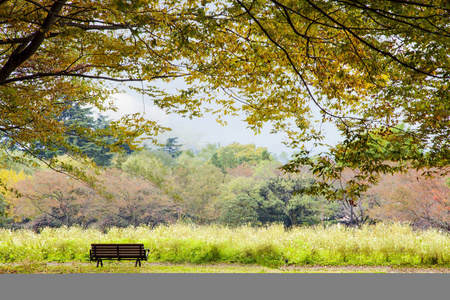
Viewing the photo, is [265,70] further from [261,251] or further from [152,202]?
[152,202]

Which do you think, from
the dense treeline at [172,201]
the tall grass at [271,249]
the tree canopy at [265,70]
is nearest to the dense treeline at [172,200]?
the dense treeline at [172,201]

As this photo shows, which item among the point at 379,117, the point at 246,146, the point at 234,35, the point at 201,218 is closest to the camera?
the point at 234,35

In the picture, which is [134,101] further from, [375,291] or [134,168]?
[375,291]

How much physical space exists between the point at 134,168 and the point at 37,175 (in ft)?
14.4

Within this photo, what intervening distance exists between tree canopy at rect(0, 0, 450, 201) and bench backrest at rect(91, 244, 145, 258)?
236 cm

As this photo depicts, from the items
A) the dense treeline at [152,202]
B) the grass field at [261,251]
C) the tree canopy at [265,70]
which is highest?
the tree canopy at [265,70]

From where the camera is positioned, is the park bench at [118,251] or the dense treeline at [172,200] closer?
the park bench at [118,251]

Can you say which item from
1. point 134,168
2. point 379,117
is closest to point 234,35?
point 379,117

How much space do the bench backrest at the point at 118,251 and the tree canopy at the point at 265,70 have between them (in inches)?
92.8

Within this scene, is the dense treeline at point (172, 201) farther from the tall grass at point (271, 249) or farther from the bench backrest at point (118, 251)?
the bench backrest at point (118, 251)

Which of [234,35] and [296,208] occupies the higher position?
[234,35]

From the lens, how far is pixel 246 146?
25406 mm

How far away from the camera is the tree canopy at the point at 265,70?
383 centimetres

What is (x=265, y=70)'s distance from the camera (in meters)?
4.84
